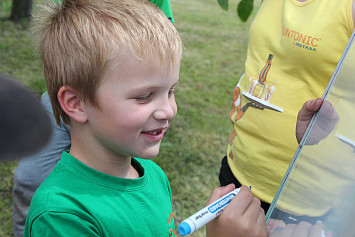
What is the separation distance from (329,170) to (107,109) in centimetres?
55

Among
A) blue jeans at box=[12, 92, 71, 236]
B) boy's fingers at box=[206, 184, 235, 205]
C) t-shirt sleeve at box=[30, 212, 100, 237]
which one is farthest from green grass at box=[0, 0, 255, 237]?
boy's fingers at box=[206, 184, 235, 205]

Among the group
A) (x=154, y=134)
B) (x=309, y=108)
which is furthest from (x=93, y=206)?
(x=309, y=108)

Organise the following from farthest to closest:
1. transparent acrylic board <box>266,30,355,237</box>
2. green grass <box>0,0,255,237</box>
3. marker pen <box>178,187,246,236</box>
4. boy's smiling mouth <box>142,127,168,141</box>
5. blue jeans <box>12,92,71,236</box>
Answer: green grass <box>0,0,255,237</box>, blue jeans <box>12,92,71,236</box>, boy's smiling mouth <box>142,127,168,141</box>, marker pen <box>178,187,246,236</box>, transparent acrylic board <box>266,30,355,237</box>

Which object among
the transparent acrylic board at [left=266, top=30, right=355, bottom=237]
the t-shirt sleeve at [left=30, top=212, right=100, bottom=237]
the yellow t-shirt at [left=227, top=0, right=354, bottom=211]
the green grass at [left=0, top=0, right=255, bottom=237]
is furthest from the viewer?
the green grass at [left=0, top=0, right=255, bottom=237]

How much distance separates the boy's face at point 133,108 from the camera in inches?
39.4

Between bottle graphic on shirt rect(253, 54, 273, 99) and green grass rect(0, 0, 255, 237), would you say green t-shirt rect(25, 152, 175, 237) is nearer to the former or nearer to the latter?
bottle graphic on shirt rect(253, 54, 273, 99)

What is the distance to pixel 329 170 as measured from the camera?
79cm

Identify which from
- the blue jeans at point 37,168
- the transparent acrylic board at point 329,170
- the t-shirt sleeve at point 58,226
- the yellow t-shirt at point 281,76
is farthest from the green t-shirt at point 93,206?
the blue jeans at point 37,168

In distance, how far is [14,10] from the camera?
6.32 meters

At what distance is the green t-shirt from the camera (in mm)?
957

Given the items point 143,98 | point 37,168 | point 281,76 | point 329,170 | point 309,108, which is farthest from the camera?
point 37,168

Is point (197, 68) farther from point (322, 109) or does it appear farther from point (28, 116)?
point (28, 116)

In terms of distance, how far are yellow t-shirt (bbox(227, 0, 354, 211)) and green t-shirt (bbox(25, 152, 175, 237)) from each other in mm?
527

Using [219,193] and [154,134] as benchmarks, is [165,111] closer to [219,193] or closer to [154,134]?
[154,134]
